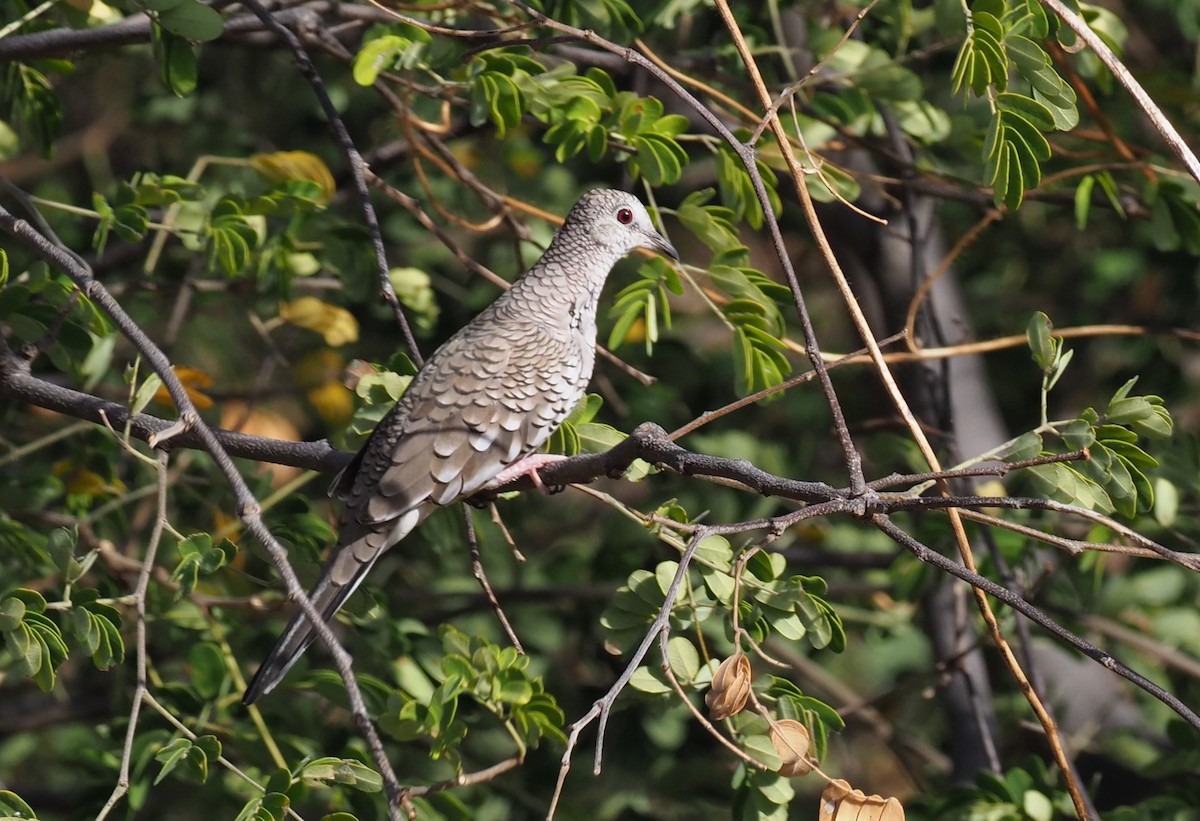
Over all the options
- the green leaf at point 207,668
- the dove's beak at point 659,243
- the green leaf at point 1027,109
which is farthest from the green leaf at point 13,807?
the green leaf at point 1027,109

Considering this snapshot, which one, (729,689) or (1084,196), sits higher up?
(1084,196)

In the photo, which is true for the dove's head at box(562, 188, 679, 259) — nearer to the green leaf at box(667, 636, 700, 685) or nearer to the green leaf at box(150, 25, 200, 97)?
the green leaf at box(150, 25, 200, 97)

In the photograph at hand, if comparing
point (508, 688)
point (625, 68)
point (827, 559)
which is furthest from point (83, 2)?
point (827, 559)

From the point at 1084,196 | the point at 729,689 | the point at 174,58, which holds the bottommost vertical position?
the point at 729,689

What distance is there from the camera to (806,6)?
14.1 ft

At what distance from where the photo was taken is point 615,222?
3738 millimetres

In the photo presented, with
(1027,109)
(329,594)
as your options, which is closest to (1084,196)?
(1027,109)

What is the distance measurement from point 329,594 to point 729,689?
1197 mm

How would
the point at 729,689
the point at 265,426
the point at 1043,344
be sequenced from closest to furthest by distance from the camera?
the point at 729,689
the point at 1043,344
the point at 265,426

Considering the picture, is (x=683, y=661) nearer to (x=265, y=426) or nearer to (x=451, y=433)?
(x=451, y=433)

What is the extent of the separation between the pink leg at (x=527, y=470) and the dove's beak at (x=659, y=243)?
2.35ft

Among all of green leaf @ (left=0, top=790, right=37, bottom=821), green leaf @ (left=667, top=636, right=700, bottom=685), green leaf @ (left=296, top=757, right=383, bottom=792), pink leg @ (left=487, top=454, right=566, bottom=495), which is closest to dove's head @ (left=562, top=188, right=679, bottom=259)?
pink leg @ (left=487, top=454, right=566, bottom=495)

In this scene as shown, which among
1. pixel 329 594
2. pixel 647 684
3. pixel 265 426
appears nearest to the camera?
pixel 647 684

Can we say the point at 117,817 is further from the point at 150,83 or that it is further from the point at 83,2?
the point at 150,83
